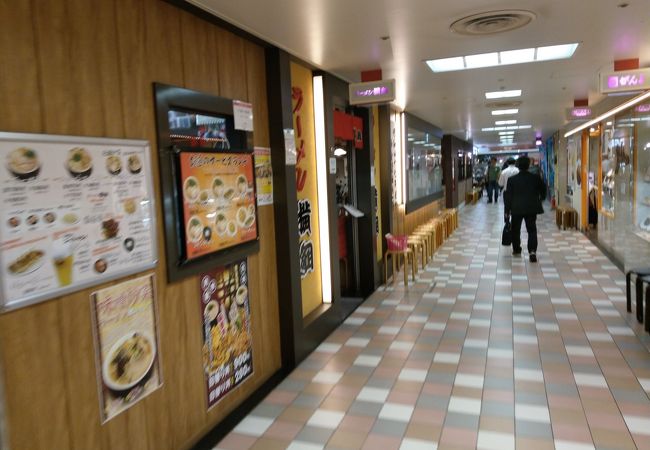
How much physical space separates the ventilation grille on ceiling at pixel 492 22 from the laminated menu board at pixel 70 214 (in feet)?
8.17

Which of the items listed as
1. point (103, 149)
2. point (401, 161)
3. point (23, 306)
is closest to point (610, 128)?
point (401, 161)

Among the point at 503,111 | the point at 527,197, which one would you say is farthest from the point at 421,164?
the point at 527,197

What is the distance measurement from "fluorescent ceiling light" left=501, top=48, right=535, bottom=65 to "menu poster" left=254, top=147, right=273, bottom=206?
9.24ft

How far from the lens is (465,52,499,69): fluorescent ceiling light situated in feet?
17.1

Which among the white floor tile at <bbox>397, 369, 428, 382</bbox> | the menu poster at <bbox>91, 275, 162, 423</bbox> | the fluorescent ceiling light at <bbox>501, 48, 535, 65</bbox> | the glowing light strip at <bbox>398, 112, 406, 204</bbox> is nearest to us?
the menu poster at <bbox>91, 275, 162, 423</bbox>

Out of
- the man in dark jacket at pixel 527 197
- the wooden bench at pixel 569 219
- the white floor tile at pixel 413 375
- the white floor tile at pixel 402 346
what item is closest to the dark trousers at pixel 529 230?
the man in dark jacket at pixel 527 197

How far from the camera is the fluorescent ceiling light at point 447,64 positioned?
17.2ft

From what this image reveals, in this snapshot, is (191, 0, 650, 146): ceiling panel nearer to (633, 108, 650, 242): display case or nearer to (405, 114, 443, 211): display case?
(633, 108, 650, 242): display case

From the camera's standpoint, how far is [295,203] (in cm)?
434

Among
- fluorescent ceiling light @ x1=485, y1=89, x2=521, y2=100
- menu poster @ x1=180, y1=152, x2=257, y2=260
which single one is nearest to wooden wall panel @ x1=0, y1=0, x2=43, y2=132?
menu poster @ x1=180, y1=152, x2=257, y2=260

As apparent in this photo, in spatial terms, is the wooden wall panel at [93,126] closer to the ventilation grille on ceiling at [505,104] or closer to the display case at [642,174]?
the display case at [642,174]

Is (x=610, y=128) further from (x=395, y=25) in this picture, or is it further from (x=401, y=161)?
(x=395, y=25)

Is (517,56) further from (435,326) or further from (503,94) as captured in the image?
(435,326)

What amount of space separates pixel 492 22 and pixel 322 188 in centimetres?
225
